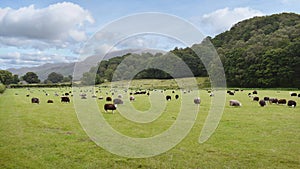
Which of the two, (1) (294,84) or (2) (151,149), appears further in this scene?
(1) (294,84)

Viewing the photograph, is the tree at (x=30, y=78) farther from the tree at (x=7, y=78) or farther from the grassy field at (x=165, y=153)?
the grassy field at (x=165, y=153)

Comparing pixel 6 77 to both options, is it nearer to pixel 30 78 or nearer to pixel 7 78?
pixel 7 78

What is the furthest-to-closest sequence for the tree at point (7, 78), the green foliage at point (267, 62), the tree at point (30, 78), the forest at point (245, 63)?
the tree at point (30, 78) < the tree at point (7, 78) < the forest at point (245, 63) < the green foliage at point (267, 62)

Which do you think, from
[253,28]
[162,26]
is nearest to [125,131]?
[162,26]

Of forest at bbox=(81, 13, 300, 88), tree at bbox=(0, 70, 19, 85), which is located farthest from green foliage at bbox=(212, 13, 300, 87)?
tree at bbox=(0, 70, 19, 85)

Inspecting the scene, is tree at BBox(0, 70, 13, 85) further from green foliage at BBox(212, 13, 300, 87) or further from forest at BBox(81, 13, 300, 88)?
green foliage at BBox(212, 13, 300, 87)

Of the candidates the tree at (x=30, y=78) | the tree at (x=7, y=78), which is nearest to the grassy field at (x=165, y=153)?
the tree at (x=7, y=78)

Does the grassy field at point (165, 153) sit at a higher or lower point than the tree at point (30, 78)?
lower

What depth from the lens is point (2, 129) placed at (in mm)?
16328

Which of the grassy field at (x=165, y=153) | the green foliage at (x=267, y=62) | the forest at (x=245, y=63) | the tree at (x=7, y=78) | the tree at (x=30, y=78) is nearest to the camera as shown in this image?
the grassy field at (x=165, y=153)

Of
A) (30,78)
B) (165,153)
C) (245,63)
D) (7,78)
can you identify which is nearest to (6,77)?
(7,78)

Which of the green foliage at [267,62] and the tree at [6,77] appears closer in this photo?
the green foliage at [267,62]

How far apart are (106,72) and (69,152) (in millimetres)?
108626

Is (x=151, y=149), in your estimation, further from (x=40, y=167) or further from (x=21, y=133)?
(x=21, y=133)
